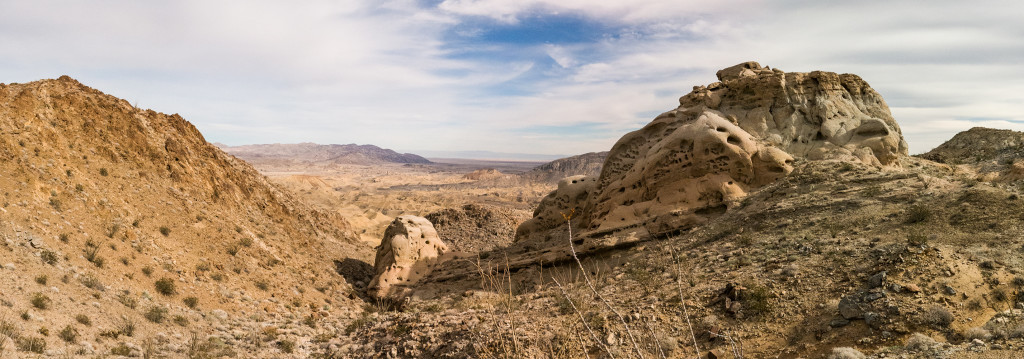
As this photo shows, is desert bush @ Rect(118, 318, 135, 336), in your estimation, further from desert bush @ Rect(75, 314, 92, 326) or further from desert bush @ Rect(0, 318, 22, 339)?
desert bush @ Rect(0, 318, 22, 339)

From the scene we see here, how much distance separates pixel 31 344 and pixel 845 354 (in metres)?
10.4

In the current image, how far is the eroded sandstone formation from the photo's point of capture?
12.3 metres

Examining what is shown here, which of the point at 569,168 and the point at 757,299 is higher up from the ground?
the point at 569,168

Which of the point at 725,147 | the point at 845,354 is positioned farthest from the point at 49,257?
the point at 725,147

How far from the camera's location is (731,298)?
24.8ft

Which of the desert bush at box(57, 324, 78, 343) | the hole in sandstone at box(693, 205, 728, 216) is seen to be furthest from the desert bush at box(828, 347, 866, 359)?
the desert bush at box(57, 324, 78, 343)

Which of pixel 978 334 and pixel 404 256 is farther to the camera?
pixel 404 256

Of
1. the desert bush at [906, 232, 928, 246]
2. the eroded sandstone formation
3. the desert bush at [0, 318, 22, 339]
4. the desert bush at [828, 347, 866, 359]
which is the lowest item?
the desert bush at [0, 318, 22, 339]

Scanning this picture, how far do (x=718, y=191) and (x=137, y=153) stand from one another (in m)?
16.5

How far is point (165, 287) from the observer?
32.2 ft

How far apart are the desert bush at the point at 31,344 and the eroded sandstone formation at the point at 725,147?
1075 cm

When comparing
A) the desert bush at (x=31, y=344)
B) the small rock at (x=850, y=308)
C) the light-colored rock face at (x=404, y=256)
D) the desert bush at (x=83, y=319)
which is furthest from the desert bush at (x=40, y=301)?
the small rock at (x=850, y=308)

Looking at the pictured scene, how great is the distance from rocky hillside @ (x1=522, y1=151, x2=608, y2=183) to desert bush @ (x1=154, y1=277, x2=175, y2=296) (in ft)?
277

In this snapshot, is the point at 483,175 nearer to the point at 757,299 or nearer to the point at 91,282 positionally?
the point at 91,282
